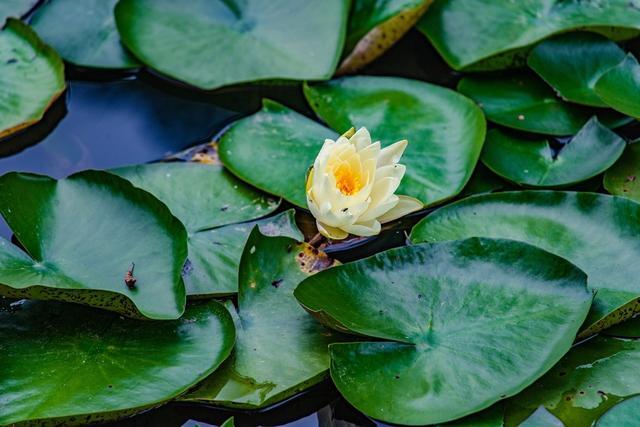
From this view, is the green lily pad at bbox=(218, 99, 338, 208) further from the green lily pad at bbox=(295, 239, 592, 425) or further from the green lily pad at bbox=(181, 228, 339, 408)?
the green lily pad at bbox=(295, 239, 592, 425)

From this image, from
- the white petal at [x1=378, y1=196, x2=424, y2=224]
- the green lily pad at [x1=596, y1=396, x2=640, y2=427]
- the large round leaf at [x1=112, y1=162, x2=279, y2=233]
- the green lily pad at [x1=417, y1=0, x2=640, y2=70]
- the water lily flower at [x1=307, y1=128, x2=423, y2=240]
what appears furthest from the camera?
the green lily pad at [x1=417, y1=0, x2=640, y2=70]

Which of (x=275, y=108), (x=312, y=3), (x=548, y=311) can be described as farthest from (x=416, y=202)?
(x=312, y=3)

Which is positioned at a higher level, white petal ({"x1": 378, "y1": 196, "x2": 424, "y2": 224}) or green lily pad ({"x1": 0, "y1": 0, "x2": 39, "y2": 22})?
green lily pad ({"x1": 0, "y1": 0, "x2": 39, "y2": 22})

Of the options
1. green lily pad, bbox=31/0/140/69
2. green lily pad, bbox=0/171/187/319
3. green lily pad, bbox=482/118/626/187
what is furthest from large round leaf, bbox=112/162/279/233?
green lily pad, bbox=482/118/626/187

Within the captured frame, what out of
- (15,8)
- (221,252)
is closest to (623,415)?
(221,252)

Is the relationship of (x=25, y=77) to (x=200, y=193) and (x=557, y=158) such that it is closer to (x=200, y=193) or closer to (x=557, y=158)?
(x=200, y=193)

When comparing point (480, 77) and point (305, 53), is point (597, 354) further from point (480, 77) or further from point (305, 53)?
point (305, 53)
